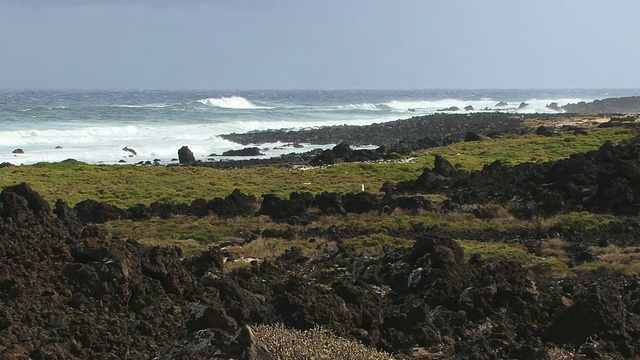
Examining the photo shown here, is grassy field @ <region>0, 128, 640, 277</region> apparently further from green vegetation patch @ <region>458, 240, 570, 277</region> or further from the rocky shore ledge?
the rocky shore ledge

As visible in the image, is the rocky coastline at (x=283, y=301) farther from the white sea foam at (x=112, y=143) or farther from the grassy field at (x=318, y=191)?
the white sea foam at (x=112, y=143)

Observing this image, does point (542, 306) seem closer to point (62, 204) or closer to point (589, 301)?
point (589, 301)

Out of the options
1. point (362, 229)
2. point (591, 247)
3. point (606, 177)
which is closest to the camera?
point (591, 247)

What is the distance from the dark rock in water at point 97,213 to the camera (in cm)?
2433

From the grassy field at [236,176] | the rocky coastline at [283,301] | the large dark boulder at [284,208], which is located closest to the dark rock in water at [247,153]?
the grassy field at [236,176]

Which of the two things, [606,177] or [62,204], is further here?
[606,177]

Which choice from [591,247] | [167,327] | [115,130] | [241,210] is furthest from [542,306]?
[115,130]

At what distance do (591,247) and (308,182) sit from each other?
16979 millimetres

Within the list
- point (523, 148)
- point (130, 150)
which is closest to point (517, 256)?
point (523, 148)

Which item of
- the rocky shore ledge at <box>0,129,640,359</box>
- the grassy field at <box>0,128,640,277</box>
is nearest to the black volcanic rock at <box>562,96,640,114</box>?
the grassy field at <box>0,128,640,277</box>

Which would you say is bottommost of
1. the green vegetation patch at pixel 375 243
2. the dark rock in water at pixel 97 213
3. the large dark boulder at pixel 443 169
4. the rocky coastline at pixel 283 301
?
the dark rock in water at pixel 97 213

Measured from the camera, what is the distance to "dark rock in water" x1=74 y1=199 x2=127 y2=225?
24328mm

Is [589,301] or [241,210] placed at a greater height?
[589,301]

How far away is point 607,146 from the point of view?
2962 centimetres
